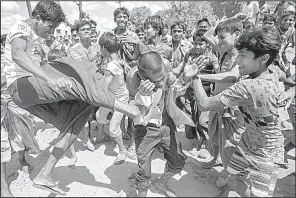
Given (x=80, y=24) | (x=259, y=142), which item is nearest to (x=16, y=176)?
(x=80, y=24)

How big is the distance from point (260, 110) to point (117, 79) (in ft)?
5.94

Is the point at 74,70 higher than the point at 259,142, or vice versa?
the point at 74,70

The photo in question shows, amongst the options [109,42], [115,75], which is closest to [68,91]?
[115,75]

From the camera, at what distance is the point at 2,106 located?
8.68 feet

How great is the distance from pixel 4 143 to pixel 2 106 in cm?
42

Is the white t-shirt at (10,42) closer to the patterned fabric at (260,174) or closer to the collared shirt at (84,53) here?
the collared shirt at (84,53)

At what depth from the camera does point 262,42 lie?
1.68 metres

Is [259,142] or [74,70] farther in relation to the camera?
[74,70]

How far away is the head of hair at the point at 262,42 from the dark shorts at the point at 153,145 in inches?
39.2

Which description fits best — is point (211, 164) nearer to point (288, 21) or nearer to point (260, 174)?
point (260, 174)

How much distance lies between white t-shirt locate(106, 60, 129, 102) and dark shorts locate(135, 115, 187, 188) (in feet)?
3.08

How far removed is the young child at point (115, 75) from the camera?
3037 mm

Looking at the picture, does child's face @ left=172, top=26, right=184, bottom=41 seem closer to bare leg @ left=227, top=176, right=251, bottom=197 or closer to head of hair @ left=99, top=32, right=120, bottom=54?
head of hair @ left=99, top=32, right=120, bottom=54

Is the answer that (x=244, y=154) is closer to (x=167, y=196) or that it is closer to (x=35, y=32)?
(x=167, y=196)
